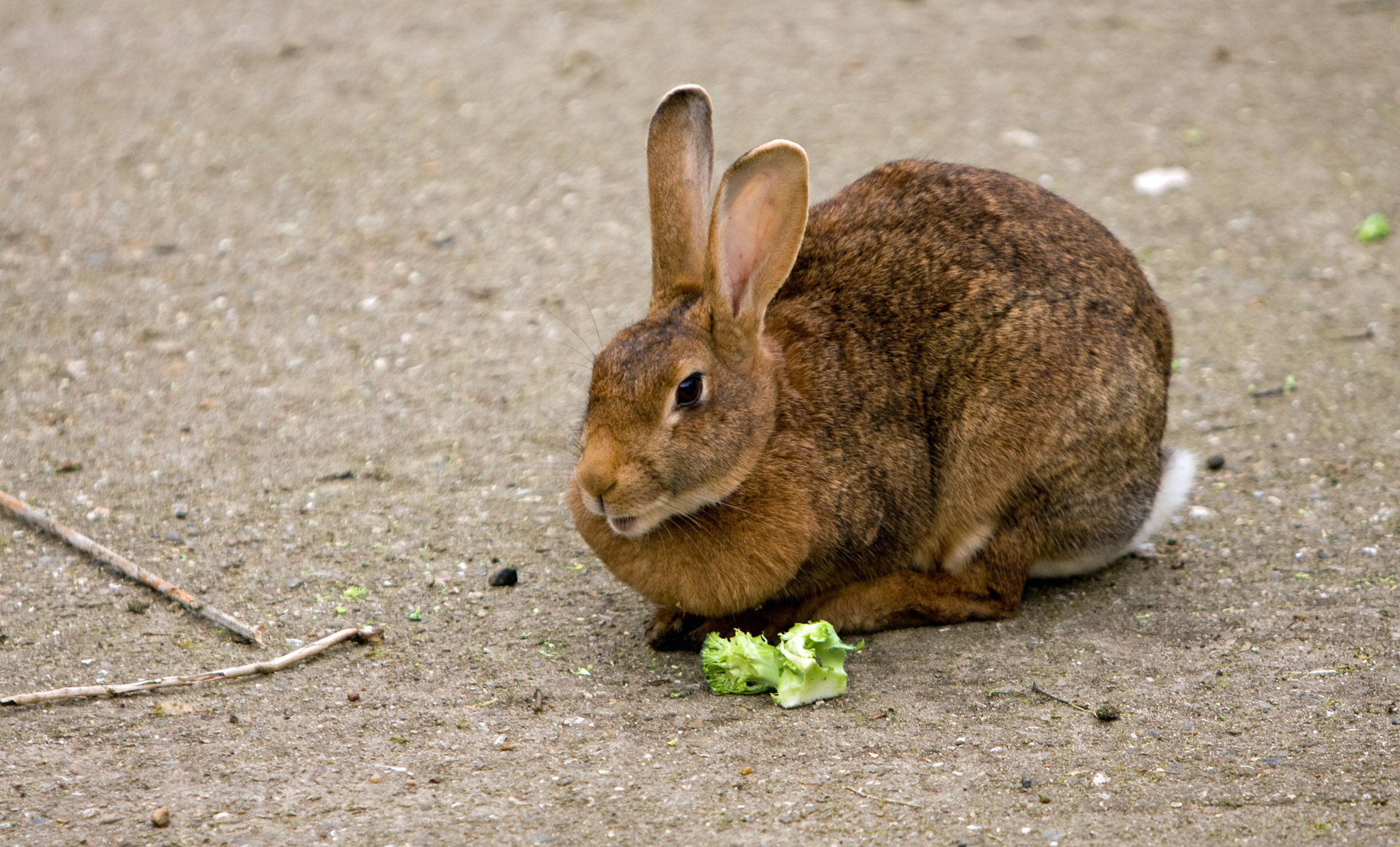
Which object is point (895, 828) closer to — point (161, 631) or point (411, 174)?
point (161, 631)

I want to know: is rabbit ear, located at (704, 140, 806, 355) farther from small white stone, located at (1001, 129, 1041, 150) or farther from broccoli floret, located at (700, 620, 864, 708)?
small white stone, located at (1001, 129, 1041, 150)

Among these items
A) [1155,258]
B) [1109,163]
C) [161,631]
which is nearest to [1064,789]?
[161,631]

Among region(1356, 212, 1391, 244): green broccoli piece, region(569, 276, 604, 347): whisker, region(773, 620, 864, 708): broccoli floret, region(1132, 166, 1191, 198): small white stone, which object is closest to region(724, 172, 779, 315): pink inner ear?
region(773, 620, 864, 708): broccoli floret

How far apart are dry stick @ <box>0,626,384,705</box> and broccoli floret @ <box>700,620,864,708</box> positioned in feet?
3.80

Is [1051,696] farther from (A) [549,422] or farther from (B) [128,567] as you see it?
(B) [128,567]

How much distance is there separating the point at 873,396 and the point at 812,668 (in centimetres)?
93

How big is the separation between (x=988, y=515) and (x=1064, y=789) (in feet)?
4.01

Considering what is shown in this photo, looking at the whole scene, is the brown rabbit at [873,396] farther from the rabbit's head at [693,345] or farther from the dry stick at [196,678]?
the dry stick at [196,678]

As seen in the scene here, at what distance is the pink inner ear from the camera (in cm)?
436

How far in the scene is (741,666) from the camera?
4367 mm

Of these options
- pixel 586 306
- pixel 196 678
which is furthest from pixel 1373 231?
pixel 196 678

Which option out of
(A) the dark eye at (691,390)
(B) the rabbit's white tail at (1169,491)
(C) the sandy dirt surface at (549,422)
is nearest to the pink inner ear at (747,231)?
(A) the dark eye at (691,390)

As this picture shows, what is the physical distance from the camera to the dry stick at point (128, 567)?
4.66 meters

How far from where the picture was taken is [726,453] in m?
4.28
